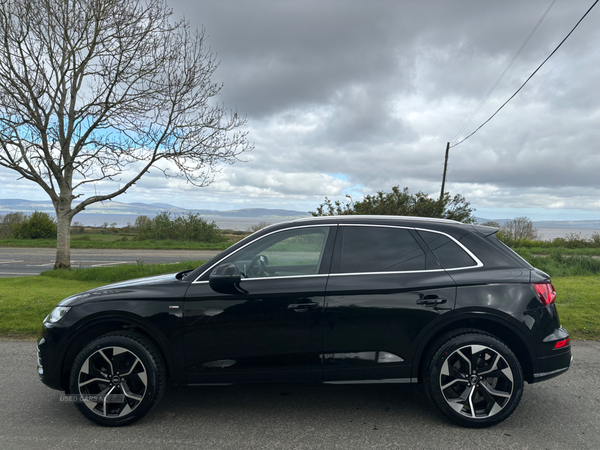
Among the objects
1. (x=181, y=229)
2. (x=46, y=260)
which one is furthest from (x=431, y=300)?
(x=181, y=229)

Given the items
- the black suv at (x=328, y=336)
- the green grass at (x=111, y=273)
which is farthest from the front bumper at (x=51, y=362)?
the green grass at (x=111, y=273)

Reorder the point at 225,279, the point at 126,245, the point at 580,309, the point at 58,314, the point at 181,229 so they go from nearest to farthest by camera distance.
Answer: the point at 225,279
the point at 58,314
the point at 580,309
the point at 126,245
the point at 181,229

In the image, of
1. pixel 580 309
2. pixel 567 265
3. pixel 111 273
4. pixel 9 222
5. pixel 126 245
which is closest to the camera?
pixel 580 309

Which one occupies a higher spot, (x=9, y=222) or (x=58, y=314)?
Result: (x=9, y=222)

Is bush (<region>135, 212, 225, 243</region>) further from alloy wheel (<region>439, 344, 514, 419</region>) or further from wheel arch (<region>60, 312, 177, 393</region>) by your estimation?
alloy wheel (<region>439, 344, 514, 419</region>)

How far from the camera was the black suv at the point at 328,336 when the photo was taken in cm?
325

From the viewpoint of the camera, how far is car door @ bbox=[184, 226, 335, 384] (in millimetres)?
3264

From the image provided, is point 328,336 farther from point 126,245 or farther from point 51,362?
point 126,245

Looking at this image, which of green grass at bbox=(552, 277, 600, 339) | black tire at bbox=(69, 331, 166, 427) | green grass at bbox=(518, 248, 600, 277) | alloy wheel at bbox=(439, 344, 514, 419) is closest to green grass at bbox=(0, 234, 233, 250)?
green grass at bbox=(518, 248, 600, 277)

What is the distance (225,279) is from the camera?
3.21 metres

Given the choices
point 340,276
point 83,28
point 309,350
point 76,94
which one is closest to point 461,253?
point 340,276

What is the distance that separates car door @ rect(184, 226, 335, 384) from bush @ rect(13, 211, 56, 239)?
31.8 meters

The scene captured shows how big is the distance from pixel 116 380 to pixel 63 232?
1198 cm

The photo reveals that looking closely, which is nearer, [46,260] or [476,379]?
[476,379]
